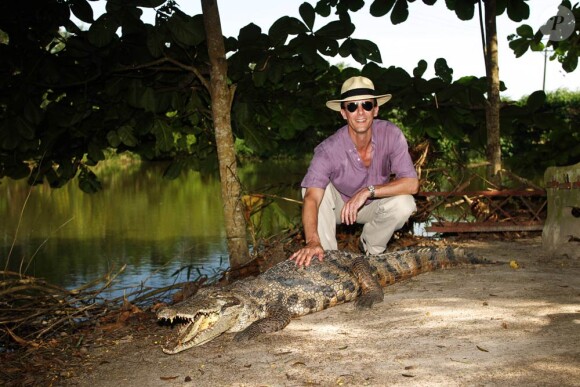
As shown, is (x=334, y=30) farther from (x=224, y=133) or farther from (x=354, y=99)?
(x=354, y=99)

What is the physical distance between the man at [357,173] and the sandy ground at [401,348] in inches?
25.3

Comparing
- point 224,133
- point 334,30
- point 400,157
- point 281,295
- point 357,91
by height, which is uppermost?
point 334,30

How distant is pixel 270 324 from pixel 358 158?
1555 mm

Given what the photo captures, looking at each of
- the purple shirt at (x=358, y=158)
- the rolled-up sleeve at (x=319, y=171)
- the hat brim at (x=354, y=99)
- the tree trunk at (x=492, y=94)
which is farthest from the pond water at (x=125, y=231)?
the tree trunk at (x=492, y=94)

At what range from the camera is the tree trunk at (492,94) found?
25.3ft

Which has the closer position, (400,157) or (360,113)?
(360,113)

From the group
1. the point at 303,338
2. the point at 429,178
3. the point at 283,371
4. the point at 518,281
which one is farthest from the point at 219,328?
the point at 429,178

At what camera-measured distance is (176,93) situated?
689 cm

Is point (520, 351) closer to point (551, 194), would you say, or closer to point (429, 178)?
point (551, 194)

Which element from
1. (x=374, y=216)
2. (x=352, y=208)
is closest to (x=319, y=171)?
(x=352, y=208)

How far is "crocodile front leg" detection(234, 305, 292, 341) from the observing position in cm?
422

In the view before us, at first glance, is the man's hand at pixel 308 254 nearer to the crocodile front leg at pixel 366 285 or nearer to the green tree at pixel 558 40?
the crocodile front leg at pixel 366 285

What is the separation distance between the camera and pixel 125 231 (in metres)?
14.5

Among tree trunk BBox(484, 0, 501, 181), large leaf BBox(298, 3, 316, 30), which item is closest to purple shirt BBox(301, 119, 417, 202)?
large leaf BBox(298, 3, 316, 30)
